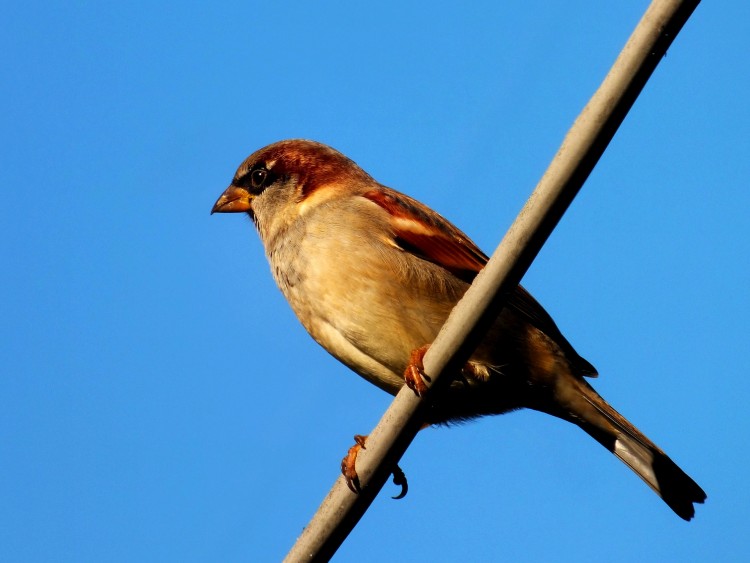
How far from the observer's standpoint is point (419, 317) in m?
5.45

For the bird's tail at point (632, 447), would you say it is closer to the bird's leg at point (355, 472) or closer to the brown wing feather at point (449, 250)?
the brown wing feather at point (449, 250)

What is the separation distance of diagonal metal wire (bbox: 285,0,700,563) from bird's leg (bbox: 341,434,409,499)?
52 mm

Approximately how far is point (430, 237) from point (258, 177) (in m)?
1.87

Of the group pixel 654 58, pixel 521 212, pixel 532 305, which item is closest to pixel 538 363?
pixel 532 305

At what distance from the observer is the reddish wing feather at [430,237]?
19.2ft

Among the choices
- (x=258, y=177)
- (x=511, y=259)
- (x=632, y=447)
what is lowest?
(x=511, y=259)

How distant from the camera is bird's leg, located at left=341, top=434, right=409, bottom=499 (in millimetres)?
3863

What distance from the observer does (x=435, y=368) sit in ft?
12.3

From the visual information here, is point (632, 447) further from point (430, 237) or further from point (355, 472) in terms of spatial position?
point (355, 472)

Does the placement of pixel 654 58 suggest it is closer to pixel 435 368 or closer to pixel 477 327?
pixel 477 327

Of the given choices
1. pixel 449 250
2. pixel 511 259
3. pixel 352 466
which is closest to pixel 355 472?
pixel 352 466

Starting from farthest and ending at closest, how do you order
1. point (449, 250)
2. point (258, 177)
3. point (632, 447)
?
1. point (258, 177)
2. point (632, 447)
3. point (449, 250)

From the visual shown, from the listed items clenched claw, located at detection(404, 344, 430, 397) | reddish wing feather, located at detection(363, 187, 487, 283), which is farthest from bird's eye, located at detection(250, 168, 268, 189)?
clenched claw, located at detection(404, 344, 430, 397)

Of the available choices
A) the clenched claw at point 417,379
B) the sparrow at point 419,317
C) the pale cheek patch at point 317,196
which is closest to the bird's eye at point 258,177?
the pale cheek patch at point 317,196
